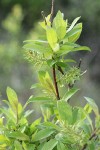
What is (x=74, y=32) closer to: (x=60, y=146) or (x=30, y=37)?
(x=60, y=146)

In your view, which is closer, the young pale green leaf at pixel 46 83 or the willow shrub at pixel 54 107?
the willow shrub at pixel 54 107

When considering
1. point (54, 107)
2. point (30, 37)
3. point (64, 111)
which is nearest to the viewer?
point (64, 111)

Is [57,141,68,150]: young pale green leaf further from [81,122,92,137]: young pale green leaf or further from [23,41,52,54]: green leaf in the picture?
[23,41,52,54]: green leaf

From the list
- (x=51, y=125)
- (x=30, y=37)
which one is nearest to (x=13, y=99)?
(x=51, y=125)

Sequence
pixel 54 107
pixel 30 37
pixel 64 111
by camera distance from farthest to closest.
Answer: pixel 30 37 → pixel 54 107 → pixel 64 111

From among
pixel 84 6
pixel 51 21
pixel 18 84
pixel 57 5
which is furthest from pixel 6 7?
pixel 51 21

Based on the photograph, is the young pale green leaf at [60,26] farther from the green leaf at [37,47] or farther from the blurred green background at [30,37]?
the blurred green background at [30,37]

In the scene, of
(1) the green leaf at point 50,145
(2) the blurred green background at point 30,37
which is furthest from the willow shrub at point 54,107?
(2) the blurred green background at point 30,37

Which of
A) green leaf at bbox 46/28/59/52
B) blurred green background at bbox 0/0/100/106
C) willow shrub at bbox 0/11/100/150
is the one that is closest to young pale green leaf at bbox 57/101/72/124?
willow shrub at bbox 0/11/100/150
